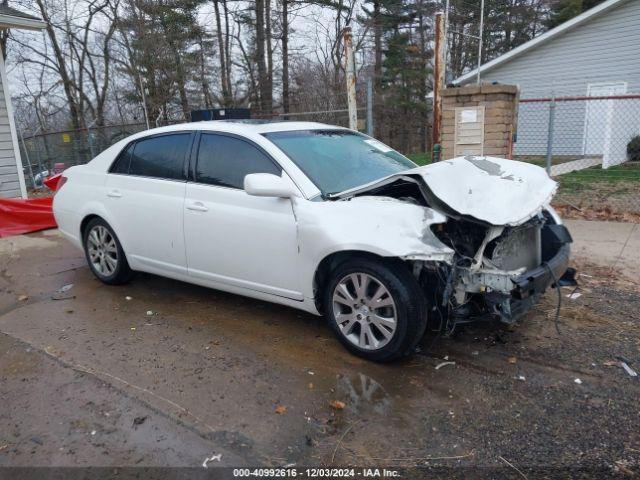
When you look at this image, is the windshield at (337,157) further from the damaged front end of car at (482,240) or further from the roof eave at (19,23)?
the roof eave at (19,23)

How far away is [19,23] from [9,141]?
7.45 feet

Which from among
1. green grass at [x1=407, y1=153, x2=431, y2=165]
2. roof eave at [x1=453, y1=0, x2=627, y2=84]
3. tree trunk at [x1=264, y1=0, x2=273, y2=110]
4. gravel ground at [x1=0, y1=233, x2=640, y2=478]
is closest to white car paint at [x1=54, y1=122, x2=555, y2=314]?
gravel ground at [x1=0, y1=233, x2=640, y2=478]

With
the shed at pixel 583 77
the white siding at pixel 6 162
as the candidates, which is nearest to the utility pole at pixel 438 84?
the shed at pixel 583 77

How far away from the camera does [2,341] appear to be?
3.93 m

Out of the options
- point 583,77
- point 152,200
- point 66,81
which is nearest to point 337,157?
point 152,200

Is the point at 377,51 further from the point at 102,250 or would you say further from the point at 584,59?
the point at 102,250

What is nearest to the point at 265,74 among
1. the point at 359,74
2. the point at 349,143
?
the point at 359,74

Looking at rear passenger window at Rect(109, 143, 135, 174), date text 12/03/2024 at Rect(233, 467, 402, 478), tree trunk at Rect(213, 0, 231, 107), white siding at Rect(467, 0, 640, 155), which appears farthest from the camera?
tree trunk at Rect(213, 0, 231, 107)

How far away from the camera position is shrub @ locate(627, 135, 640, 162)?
44.5 feet

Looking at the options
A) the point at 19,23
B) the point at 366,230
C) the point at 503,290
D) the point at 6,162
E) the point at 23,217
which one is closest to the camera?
the point at 503,290

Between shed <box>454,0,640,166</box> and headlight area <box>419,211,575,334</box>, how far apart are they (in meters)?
11.5

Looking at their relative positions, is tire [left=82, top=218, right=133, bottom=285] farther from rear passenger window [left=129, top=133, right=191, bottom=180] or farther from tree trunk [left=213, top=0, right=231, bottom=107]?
tree trunk [left=213, top=0, right=231, bottom=107]

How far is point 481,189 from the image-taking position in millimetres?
3330

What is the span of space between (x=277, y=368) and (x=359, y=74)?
24346mm
